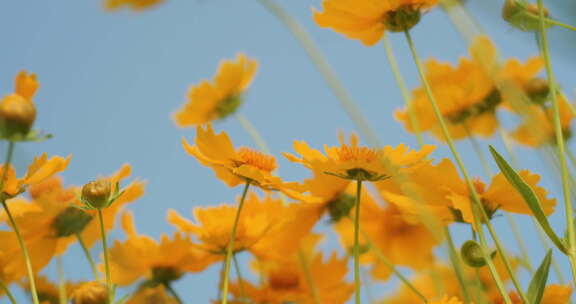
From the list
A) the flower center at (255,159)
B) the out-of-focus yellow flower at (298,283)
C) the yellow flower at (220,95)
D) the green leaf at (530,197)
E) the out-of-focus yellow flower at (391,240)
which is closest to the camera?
the green leaf at (530,197)

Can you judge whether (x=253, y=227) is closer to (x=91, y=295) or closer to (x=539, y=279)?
(x=91, y=295)

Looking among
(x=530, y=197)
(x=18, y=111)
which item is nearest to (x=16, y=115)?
(x=18, y=111)

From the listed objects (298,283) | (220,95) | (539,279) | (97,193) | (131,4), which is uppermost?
(220,95)

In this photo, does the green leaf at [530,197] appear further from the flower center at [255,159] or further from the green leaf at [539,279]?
the flower center at [255,159]

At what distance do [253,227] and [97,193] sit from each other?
241mm

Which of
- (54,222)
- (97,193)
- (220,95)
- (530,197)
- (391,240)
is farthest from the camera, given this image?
(220,95)

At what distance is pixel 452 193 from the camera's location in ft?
1.90

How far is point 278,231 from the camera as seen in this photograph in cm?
77

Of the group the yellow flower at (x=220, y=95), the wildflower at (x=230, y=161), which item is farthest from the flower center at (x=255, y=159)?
the yellow flower at (x=220, y=95)

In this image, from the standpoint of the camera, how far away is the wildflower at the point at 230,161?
617mm

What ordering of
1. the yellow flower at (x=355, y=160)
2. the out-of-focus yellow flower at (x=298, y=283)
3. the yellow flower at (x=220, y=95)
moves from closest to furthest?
the yellow flower at (x=355, y=160) → the out-of-focus yellow flower at (x=298, y=283) → the yellow flower at (x=220, y=95)

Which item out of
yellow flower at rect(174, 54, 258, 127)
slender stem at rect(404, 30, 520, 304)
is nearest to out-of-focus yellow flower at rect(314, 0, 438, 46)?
slender stem at rect(404, 30, 520, 304)

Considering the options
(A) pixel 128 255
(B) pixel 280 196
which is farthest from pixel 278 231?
(A) pixel 128 255

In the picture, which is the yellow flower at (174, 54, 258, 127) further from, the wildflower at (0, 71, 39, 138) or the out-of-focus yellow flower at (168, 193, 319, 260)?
the wildflower at (0, 71, 39, 138)
